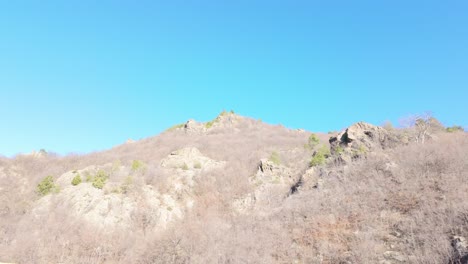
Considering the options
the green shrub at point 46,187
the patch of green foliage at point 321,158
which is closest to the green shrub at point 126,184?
the green shrub at point 46,187

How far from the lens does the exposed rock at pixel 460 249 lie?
1008cm

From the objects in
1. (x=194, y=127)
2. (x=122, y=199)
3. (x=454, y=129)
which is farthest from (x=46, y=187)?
(x=454, y=129)

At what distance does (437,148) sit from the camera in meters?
20.3

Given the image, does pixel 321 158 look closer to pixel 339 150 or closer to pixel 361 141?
pixel 339 150

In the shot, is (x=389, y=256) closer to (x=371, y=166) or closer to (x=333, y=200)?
(x=333, y=200)

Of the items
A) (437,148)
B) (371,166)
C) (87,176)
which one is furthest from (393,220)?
(87,176)

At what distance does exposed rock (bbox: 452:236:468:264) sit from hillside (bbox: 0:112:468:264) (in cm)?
4

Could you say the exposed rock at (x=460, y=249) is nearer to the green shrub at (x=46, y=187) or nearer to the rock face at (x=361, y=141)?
the rock face at (x=361, y=141)

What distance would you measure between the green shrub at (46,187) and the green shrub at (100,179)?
2.87 m

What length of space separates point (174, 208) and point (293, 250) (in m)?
12.9

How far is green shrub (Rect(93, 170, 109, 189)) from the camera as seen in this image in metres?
25.4

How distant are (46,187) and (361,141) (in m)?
25.8

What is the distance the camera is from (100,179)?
85.4 ft

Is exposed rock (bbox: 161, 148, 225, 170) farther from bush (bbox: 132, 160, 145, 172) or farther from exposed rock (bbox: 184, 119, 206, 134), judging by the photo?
exposed rock (bbox: 184, 119, 206, 134)
